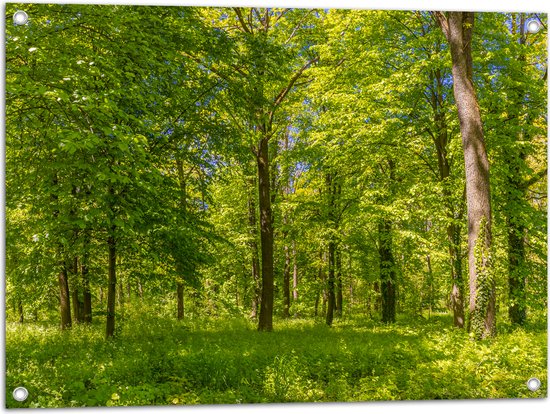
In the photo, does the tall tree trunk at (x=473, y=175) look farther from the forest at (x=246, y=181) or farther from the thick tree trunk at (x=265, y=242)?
the thick tree trunk at (x=265, y=242)

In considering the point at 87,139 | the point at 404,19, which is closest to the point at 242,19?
the point at 404,19

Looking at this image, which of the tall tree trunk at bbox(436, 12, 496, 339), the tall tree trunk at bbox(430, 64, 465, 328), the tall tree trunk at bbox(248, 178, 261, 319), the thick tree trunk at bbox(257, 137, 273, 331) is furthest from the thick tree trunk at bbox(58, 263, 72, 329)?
the tall tree trunk at bbox(430, 64, 465, 328)

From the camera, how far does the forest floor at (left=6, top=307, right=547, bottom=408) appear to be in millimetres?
4824

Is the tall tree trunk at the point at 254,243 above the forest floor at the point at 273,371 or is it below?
above

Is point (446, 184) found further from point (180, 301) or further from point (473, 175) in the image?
point (180, 301)

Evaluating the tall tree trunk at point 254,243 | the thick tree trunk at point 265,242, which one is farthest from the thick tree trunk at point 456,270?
the tall tree trunk at point 254,243

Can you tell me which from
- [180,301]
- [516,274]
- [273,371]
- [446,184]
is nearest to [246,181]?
[180,301]

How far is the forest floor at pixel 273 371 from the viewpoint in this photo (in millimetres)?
4824

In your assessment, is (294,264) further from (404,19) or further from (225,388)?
(225,388)

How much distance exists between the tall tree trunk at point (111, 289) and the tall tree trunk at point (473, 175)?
237 inches

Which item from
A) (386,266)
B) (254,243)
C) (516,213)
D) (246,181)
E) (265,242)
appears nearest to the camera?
(516,213)

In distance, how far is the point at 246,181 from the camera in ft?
43.7

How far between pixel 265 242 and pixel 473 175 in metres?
5.46

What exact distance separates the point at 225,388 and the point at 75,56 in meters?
4.83
